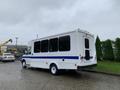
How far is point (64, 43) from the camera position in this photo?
1059cm

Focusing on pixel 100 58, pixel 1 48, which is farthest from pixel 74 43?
pixel 1 48

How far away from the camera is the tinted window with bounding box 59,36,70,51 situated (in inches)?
405

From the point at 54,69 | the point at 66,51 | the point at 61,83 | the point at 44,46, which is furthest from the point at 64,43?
the point at 61,83

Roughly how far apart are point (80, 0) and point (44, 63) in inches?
283

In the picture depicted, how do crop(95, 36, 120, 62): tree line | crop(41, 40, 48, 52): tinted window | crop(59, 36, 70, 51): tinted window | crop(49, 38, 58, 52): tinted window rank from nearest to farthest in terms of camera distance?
crop(59, 36, 70, 51): tinted window
crop(49, 38, 58, 52): tinted window
crop(41, 40, 48, 52): tinted window
crop(95, 36, 120, 62): tree line

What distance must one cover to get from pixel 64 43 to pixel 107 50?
10811 mm

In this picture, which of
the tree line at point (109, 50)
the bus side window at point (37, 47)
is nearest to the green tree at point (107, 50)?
the tree line at point (109, 50)

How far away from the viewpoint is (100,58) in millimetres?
20078

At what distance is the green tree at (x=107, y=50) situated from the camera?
19234mm

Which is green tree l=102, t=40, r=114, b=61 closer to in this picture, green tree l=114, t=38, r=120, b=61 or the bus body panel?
green tree l=114, t=38, r=120, b=61

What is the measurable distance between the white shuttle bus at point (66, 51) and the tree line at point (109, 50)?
8542 mm

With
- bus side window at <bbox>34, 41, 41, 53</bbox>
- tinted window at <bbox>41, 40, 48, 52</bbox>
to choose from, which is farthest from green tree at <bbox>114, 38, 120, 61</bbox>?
bus side window at <bbox>34, 41, 41, 53</bbox>

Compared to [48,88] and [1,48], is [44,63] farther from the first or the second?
[1,48]

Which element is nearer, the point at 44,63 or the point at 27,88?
the point at 27,88
